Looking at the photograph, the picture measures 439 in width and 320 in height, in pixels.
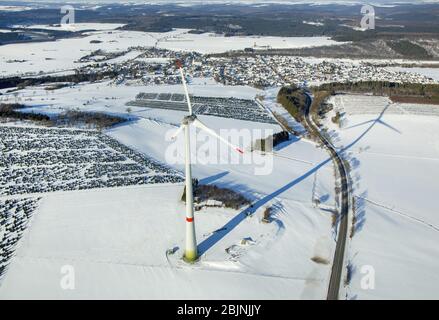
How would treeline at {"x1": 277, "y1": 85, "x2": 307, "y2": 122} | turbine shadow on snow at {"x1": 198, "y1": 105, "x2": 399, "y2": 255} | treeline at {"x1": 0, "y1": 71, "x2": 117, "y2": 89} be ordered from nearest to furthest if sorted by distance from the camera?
turbine shadow on snow at {"x1": 198, "y1": 105, "x2": 399, "y2": 255} → treeline at {"x1": 277, "y1": 85, "x2": 307, "y2": 122} → treeline at {"x1": 0, "y1": 71, "x2": 117, "y2": 89}

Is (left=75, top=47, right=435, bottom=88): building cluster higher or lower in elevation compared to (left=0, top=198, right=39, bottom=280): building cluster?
higher

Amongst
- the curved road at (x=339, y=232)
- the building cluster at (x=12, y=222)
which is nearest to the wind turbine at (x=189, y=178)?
the curved road at (x=339, y=232)

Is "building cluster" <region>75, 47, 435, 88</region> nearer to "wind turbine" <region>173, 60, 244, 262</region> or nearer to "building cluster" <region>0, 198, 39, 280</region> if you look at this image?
"building cluster" <region>0, 198, 39, 280</region>

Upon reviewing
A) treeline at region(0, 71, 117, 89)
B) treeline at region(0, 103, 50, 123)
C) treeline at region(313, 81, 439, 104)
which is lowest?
treeline at region(0, 103, 50, 123)

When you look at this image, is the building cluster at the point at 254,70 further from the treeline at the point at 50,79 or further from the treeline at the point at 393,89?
the treeline at the point at 393,89

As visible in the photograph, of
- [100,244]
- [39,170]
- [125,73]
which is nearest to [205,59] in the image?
[125,73]

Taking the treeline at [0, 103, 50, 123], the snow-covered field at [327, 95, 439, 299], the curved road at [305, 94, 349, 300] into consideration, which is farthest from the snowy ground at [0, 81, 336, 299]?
the treeline at [0, 103, 50, 123]

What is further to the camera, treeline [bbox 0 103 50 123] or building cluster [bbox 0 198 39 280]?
treeline [bbox 0 103 50 123]

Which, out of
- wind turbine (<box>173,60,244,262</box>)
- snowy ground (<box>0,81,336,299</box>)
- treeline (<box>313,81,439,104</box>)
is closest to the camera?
wind turbine (<box>173,60,244,262</box>)

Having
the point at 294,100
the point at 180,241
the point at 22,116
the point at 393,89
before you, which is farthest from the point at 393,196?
the point at 393,89
